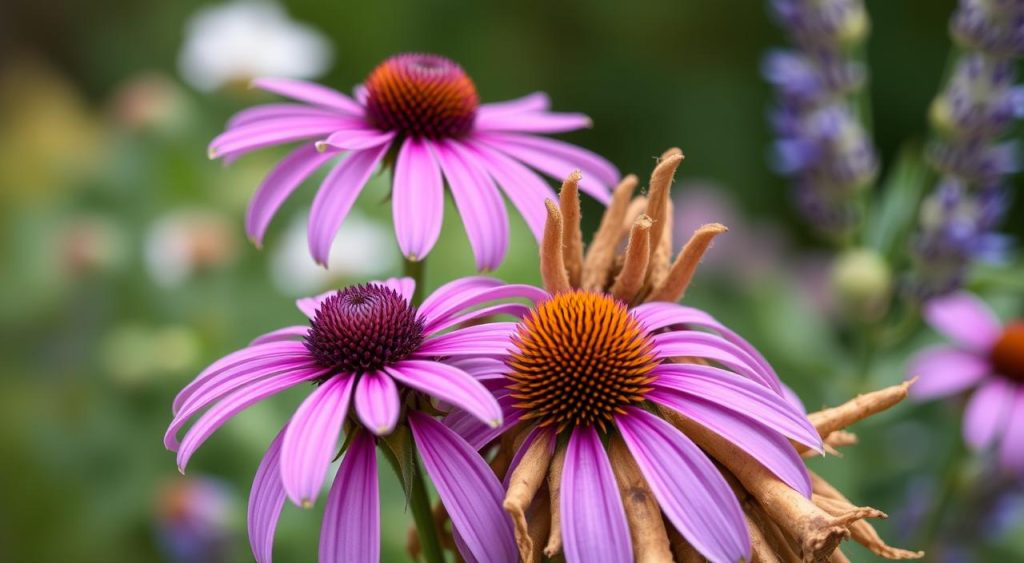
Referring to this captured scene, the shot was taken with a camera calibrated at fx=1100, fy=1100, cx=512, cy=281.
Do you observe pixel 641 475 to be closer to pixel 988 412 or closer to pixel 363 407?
pixel 363 407

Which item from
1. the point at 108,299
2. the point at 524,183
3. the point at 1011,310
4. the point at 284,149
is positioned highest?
the point at 284,149

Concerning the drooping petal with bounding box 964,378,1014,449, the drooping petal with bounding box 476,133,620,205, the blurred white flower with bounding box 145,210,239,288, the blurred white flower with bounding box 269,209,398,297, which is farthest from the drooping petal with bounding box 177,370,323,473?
the blurred white flower with bounding box 145,210,239,288

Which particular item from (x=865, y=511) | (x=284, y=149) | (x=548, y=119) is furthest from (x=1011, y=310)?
(x=284, y=149)

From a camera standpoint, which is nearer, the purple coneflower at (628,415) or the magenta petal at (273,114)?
the purple coneflower at (628,415)

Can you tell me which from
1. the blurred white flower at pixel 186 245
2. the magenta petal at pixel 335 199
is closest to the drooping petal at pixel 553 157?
the magenta petal at pixel 335 199

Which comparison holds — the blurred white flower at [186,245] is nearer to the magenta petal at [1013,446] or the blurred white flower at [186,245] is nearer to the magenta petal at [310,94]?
the magenta petal at [310,94]

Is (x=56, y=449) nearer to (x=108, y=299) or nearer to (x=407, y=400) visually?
(x=108, y=299)
